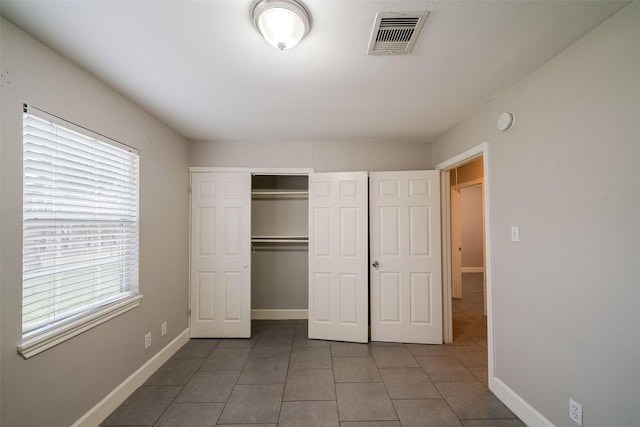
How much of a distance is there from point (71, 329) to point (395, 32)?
264 cm

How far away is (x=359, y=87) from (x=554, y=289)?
1.92m

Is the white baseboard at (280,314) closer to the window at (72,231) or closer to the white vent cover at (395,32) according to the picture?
the window at (72,231)

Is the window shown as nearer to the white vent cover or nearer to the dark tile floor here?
the dark tile floor

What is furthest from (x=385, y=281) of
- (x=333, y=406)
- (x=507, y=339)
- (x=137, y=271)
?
(x=137, y=271)

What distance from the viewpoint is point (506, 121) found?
77.2 inches

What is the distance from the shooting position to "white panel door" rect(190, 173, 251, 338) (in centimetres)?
320

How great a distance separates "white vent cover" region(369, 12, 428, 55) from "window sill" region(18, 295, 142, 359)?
2.49m

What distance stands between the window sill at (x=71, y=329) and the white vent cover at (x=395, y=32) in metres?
2.49

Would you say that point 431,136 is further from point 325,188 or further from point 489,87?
point 325,188

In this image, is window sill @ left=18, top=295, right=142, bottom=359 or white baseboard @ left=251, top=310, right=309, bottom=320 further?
white baseboard @ left=251, top=310, right=309, bottom=320

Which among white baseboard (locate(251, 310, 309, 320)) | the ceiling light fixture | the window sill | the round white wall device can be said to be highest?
the ceiling light fixture

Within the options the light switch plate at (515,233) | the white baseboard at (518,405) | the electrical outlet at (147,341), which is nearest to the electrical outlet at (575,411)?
the white baseboard at (518,405)

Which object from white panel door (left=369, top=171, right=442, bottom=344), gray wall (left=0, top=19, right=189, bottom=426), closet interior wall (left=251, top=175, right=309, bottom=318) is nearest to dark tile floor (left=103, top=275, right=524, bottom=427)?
white panel door (left=369, top=171, right=442, bottom=344)

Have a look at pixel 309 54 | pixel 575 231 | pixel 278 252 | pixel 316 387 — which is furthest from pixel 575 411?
pixel 278 252
